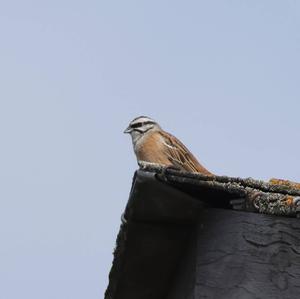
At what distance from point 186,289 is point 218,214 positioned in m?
0.33

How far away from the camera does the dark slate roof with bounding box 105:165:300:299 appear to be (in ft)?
14.5

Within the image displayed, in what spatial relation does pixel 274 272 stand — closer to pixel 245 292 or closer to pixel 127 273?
pixel 245 292

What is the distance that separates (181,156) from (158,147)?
62 centimetres

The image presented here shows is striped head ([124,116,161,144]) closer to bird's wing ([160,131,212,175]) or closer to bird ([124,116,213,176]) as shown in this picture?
bird ([124,116,213,176])

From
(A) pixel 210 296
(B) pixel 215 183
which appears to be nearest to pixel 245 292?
(A) pixel 210 296

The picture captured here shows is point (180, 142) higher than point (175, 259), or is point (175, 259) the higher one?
point (180, 142)

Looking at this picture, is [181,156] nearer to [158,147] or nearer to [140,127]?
[158,147]

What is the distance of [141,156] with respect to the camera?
1052cm

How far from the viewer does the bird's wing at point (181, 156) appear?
9.57m

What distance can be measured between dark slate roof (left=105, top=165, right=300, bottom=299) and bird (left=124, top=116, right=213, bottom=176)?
4.47 metres

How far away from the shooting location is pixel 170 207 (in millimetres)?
→ 4496

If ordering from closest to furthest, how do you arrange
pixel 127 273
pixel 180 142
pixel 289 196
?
pixel 289 196
pixel 127 273
pixel 180 142

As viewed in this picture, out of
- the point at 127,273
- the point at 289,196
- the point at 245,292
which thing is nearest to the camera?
the point at 245,292

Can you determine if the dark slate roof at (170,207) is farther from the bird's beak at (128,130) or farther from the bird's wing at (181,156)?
the bird's beak at (128,130)
